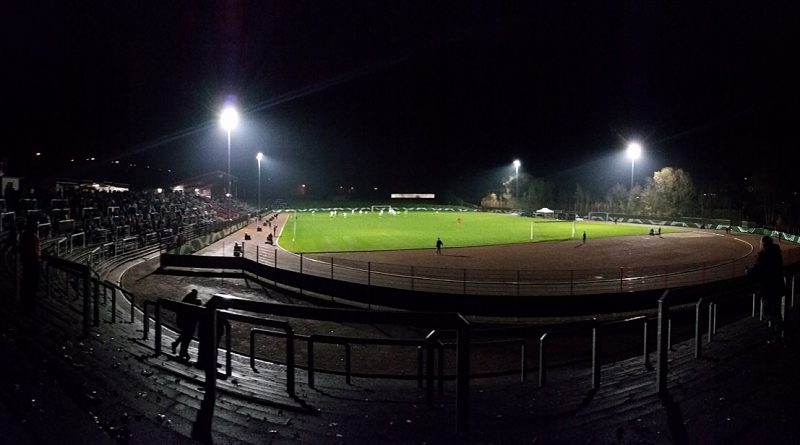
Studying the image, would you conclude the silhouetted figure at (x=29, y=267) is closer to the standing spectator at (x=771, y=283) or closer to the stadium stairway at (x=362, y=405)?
the stadium stairway at (x=362, y=405)

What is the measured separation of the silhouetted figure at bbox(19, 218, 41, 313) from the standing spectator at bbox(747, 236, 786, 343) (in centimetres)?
1173

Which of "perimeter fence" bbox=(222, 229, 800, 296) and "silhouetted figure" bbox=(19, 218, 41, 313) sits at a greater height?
"silhouetted figure" bbox=(19, 218, 41, 313)

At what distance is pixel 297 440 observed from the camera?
4.21 meters

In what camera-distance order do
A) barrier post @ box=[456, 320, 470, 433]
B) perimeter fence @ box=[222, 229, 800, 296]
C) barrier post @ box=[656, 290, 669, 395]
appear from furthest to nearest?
perimeter fence @ box=[222, 229, 800, 296], barrier post @ box=[656, 290, 669, 395], barrier post @ box=[456, 320, 470, 433]

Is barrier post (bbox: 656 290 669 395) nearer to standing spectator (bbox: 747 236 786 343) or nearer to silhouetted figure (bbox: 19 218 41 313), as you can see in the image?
standing spectator (bbox: 747 236 786 343)

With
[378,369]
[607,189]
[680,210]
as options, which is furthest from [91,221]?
[607,189]

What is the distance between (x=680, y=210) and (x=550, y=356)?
8238 cm

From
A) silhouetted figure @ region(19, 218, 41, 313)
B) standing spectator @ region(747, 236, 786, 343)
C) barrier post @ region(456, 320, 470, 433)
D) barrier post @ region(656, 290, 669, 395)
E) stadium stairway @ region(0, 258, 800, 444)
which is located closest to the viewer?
barrier post @ region(456, 320, 470, 433)

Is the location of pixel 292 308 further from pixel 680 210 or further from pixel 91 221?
pixel 680 210

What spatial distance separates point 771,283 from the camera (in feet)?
25.2

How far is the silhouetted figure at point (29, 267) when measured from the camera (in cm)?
882

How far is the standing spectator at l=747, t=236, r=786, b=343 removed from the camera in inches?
293

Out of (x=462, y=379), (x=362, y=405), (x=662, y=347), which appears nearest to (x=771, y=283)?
(x=662, y=347)

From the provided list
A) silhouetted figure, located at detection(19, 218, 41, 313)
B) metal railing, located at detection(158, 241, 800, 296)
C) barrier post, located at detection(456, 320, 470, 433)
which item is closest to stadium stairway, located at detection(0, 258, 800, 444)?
barrier post, located at detection(456, 320, 470, 433)
